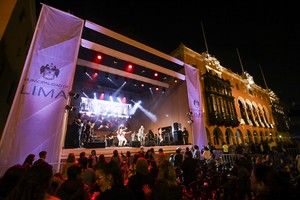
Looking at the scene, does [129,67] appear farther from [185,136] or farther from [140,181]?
[140,181]

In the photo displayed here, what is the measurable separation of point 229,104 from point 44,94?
20.9 meters

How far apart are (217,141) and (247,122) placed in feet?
29.2

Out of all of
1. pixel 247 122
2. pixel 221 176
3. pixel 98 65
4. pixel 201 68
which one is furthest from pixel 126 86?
pixel 247 122

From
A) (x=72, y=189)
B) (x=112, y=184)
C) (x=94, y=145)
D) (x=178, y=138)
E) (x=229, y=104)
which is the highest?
(x=229, y=104)

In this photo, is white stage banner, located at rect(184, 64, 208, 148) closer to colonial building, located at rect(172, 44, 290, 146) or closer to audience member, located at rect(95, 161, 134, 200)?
colonial building, located at rect(172, 44, 290, 146)

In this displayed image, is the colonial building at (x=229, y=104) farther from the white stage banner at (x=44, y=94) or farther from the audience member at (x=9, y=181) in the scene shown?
the audience member at (x=9, y=181)

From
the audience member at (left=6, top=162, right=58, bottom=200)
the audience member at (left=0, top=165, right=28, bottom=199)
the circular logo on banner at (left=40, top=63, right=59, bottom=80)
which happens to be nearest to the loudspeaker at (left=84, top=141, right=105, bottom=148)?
the circular logo on banner at (left=40, top=63, right=59, bottom=80)

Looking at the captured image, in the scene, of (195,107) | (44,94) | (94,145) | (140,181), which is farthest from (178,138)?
(140,181)

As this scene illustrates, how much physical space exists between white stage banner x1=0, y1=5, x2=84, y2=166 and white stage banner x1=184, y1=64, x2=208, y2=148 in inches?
367

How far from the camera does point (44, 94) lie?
6.61m

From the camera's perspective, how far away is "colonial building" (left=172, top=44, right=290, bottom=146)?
1755 cm

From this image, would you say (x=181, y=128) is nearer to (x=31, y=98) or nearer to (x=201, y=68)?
(x=201, y=68)

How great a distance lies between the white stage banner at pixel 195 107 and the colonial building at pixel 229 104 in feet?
12.1

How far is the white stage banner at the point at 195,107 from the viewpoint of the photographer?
485 inches
